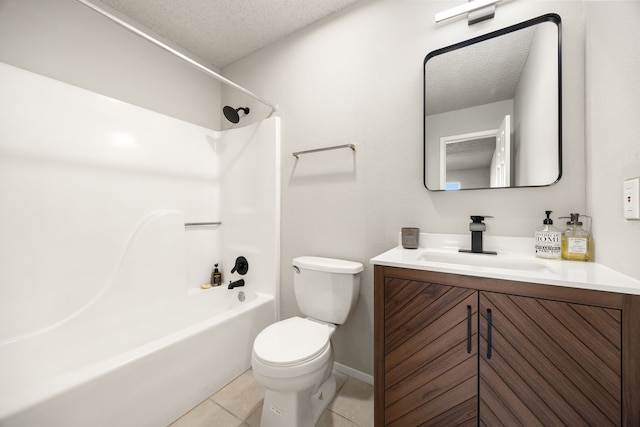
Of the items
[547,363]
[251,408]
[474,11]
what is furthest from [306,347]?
[474,11]

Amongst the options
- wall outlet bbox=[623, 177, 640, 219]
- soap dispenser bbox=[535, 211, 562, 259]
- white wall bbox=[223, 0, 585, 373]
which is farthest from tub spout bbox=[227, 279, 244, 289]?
wall outlet bbox=[623, 177, 640, 219]

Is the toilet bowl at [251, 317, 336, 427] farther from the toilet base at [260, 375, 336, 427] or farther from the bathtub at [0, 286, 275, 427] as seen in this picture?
the bathtub at [0, 286, 275, 427]

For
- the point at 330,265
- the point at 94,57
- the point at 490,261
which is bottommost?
the point at 330,265

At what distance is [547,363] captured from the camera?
761 mm

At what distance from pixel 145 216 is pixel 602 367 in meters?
2.39

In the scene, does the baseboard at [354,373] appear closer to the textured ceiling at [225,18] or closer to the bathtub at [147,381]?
the bathtub at [147,381]

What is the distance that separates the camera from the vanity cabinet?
0.69 meters

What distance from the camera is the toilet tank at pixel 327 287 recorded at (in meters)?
1.41

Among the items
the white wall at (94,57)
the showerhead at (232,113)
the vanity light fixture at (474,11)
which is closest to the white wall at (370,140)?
the vanity light fixture at (474,11)

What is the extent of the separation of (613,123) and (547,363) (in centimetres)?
90

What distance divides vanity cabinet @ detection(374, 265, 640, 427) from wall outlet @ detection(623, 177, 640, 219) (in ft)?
0.94

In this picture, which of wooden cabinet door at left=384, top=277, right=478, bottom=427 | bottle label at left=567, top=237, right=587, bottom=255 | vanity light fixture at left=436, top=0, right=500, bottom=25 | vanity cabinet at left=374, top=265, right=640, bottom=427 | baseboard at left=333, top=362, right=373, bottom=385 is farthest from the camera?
baseboard at left=333, top=362, right=373, bottom=385

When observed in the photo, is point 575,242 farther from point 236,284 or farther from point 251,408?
point 236,284

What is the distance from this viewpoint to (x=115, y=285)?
1.54 m
